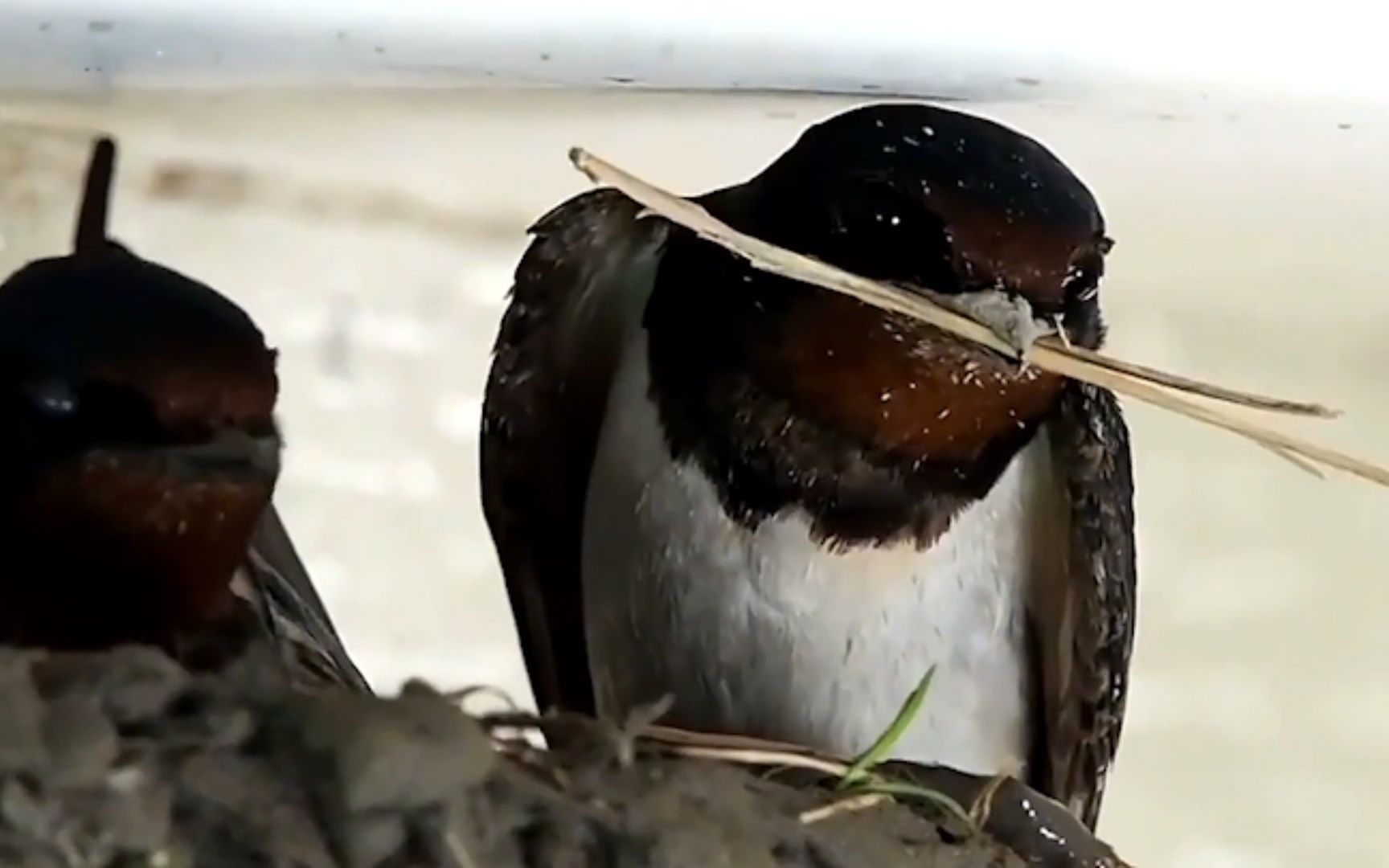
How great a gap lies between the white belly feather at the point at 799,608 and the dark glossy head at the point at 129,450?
0.33 meters

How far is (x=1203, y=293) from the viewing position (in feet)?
6.87

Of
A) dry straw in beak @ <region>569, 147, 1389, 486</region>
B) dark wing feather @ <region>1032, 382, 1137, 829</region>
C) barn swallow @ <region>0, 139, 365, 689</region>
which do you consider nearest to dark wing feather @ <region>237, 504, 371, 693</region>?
barn swallow @ <region>0, 139, 365, 689</region>

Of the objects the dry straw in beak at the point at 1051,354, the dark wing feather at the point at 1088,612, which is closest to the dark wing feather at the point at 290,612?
the dry straw in beak at the point at 1051,354

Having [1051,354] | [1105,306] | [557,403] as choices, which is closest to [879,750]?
[1051,354]

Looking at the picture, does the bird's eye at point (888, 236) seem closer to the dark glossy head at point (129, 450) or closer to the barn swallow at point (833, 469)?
the barn swallow at point (833, 469)

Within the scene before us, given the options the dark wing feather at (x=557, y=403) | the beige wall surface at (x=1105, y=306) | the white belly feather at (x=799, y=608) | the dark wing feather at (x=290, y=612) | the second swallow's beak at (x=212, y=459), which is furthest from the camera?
the beige wall surface at (x=1105, y=306)

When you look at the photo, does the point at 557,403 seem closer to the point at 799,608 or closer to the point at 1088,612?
the point at 799,608

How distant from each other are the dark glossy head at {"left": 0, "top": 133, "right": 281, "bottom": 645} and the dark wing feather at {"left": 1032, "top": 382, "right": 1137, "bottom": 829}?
0.52 meters

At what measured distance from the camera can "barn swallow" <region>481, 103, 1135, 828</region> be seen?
117 cm

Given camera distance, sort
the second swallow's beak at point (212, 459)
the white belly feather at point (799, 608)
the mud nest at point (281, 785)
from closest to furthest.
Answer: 1. the mud nest at point (281, 785)
2. the second swallow's beak at point (212, 459)
3. the white belly feather at point (799, 608)

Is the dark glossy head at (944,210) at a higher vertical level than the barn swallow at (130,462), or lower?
higher

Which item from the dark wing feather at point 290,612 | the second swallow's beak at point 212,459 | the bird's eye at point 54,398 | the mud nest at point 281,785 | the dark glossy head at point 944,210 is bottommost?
the dark wing feather at point 290,612

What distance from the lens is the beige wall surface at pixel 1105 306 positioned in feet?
5.48

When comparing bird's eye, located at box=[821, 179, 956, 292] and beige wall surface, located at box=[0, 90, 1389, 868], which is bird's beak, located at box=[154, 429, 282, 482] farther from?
beige wall surface, located at box=[0, 90, 1389, 868]
